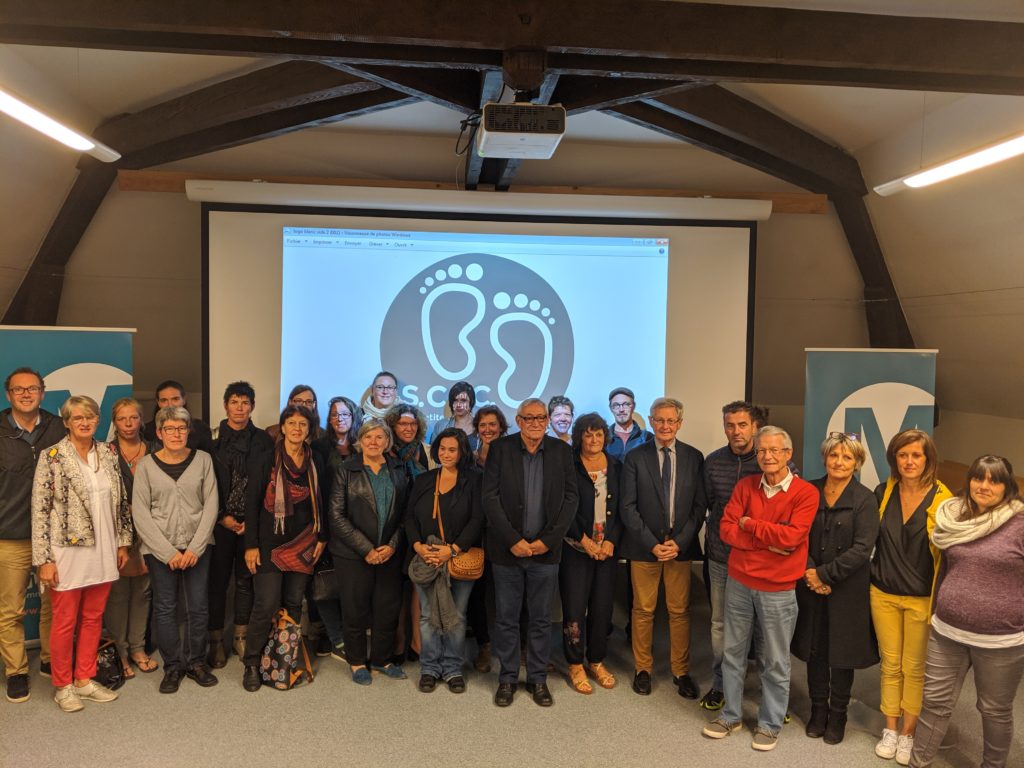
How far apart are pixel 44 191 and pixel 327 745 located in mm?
4378

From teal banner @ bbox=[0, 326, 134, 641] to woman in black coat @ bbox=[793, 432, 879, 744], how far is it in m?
3.99

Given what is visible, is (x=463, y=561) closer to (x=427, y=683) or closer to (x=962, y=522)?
(x=427, y=683)

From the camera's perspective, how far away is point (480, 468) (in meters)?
4.00

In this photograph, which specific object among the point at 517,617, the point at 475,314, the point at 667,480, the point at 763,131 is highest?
the point at 763,131

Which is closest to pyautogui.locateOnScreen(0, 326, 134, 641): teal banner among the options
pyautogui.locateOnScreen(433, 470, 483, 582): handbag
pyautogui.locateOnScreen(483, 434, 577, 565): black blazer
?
pyautogui.locateOnScreen(433, 470, 483, 582): handbag

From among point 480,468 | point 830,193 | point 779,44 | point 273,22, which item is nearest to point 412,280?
point 480,468

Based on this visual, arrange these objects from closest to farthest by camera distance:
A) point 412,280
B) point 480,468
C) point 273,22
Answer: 1. point 273,22
2. point 480,468
3. point 412,280

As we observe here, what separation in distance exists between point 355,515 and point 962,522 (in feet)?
8.98

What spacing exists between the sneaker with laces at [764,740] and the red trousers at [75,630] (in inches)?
125

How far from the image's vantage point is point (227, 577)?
405 centimetres

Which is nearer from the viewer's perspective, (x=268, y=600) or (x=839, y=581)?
(x=839, y=581)

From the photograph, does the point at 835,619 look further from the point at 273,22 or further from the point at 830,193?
the point at 830,193

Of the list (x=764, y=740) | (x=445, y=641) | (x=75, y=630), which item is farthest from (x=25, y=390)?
(x=764, y=740)

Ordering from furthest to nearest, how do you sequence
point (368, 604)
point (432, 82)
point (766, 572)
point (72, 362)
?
1. point (72, 362)
2. point (432, 82)
3. point (368, 604)
4. point (766, 572)
